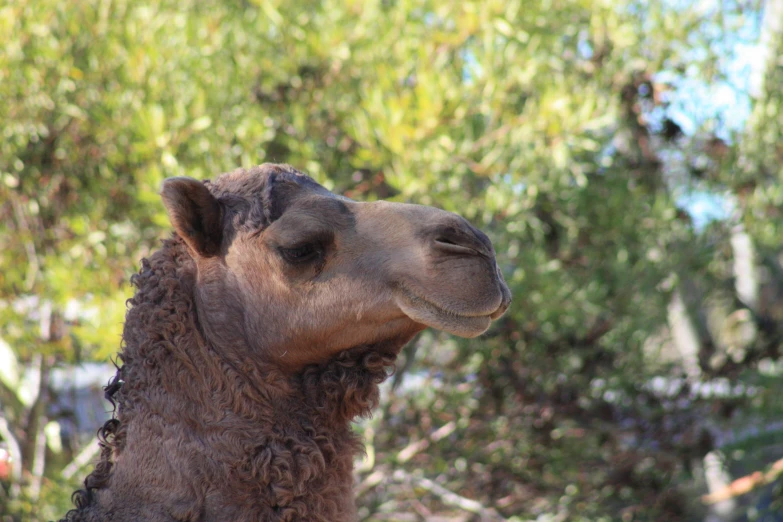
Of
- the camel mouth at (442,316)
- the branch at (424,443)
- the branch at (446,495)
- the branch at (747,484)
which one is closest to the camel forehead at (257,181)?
the camel mouth at (442,316)

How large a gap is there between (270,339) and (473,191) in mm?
3508

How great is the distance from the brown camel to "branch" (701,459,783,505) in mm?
5640

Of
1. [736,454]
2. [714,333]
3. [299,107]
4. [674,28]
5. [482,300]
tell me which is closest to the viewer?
[482,300]

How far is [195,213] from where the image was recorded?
215cm

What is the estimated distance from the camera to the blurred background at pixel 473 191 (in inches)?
195

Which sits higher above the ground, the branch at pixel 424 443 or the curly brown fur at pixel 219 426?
the curly brown fur at pixel 219 426

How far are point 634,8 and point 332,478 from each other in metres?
5.38

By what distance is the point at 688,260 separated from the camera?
6.23 m

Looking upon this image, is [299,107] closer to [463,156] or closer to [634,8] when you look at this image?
[463,156]

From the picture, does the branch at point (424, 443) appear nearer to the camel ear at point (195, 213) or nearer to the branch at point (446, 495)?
the branch at point (446, 495)

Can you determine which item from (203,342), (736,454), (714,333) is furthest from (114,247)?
(714,333)

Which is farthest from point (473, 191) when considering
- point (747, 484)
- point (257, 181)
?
point (747, 484)

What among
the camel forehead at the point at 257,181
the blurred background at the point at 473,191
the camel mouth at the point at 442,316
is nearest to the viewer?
the camel mouth at the point at 442,316

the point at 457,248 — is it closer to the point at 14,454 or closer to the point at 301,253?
the point at 301,253
